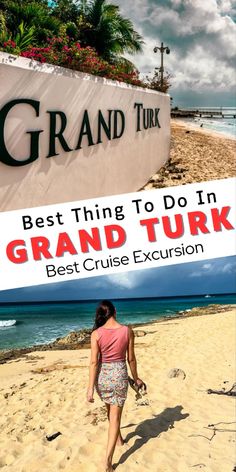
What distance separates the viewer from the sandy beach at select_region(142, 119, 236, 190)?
1160cm

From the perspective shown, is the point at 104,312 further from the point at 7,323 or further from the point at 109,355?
the point at 7,323

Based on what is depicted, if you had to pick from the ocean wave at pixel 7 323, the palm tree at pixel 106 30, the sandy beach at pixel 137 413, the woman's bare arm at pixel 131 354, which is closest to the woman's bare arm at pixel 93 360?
the woman's bare arm at pixel 131 354

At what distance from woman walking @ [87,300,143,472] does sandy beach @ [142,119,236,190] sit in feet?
26.4

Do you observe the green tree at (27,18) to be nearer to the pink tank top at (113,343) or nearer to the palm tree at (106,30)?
the palm tree at (106,30)

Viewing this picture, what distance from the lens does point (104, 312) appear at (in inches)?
114

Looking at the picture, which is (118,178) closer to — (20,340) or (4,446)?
(20,340)

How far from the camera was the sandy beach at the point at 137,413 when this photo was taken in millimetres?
3576

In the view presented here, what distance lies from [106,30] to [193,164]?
510cm

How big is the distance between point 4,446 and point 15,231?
6.53ft

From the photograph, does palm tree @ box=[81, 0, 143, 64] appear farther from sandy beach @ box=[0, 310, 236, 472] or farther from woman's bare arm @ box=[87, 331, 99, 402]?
woman's bare arm @ box=[87, 331, 99, 402]

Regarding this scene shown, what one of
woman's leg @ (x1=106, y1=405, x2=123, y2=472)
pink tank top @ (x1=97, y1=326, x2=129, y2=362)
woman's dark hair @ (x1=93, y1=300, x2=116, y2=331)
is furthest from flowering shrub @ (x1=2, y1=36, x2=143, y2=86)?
woman's leg @ (x1=106, y1=405, x2=123, y2=472)

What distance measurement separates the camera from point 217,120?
157 feet

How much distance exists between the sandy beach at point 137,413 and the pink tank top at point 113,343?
962 millimetres

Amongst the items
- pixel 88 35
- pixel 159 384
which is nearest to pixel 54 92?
pixel 159 384
